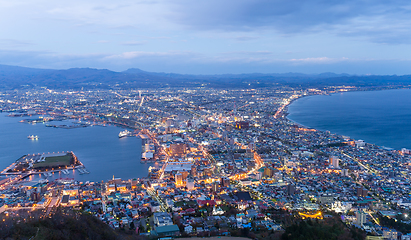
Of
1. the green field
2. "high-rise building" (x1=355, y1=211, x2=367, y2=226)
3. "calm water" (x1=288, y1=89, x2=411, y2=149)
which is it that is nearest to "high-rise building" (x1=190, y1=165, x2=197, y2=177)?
the green field

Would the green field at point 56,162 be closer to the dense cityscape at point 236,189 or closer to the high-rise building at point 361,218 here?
the dense cityscape at point 236,189

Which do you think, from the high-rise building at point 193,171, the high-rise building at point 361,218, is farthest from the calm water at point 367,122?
the high-rise building at point 193,171

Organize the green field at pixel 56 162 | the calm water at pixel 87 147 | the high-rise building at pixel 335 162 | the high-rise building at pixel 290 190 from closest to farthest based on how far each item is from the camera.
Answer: the high-rise building at pixel 290 190 → the high-rise building at pixel 335 162 → the calm water at pixel 87 147 → the green field at pixel 56 162

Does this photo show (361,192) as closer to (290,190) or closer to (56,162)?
(290,190)

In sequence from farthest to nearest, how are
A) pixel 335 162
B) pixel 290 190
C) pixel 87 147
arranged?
pixel 87 147
pixel 335 162
pixel 290 190

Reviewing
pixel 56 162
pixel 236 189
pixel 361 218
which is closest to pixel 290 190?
pixel 236 189

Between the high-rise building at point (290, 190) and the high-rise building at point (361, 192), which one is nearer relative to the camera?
the high-rise building at point (361, 192)

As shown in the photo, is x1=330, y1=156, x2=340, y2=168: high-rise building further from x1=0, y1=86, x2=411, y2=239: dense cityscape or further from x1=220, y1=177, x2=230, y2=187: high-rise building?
x1=220, y1=177, x2=230, y2=187: high-rise building
